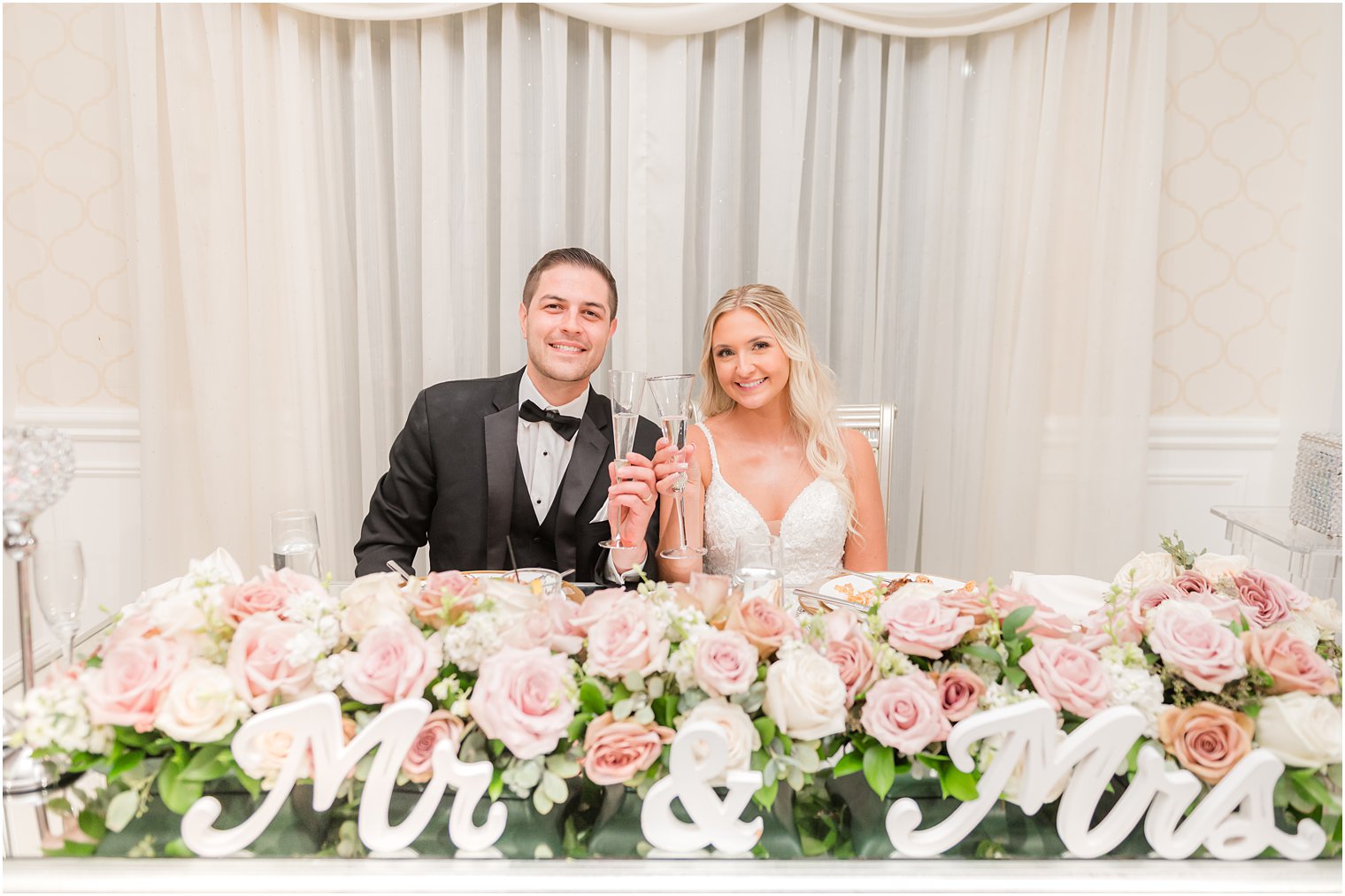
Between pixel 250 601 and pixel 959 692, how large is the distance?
908 mm

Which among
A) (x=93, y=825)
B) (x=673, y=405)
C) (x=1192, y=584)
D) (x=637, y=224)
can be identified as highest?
(x=637, y=224)

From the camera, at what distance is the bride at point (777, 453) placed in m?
2.54

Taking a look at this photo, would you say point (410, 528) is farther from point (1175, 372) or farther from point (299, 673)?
point (1175, 372)

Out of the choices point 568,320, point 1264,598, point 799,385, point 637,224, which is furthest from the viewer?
point 637,224

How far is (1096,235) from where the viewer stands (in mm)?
3021

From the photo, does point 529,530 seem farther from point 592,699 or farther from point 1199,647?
point 1199,647

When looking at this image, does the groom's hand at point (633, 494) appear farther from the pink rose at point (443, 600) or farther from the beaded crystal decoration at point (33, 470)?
the beaded crystal decoration at point (33, 470)

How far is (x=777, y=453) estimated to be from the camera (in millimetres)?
2721

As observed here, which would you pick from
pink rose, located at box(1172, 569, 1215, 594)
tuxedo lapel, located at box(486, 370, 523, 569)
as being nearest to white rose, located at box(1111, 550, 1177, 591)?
pink rose, located at box(1172, 569, 1215, 594)

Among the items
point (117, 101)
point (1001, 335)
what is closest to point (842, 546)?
point (1001, 335)

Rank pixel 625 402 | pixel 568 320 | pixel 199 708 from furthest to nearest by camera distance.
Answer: pixel 568 320 < pixel 625 402 < pixel 199 708

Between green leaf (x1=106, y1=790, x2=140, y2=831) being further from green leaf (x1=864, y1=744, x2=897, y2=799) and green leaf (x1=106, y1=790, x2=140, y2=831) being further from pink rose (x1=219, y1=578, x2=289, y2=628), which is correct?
green leaf (x1=864, y1=744, x2=897, y2=799)

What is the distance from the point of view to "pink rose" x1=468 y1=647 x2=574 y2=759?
3.29ft

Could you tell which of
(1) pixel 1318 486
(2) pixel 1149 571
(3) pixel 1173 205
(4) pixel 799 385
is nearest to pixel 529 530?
(4) pixel 799 385
